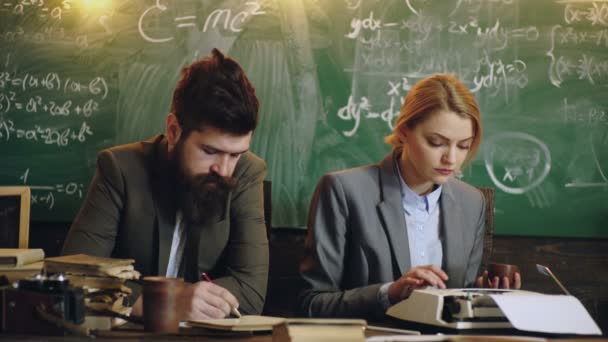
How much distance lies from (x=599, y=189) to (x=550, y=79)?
558mm

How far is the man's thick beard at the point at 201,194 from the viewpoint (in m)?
2.59

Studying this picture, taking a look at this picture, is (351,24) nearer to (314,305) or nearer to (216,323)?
(314,305)

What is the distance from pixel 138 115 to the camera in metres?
3.86

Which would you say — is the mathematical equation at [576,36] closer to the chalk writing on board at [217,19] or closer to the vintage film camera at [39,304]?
the chalk writing on board at [217,19]

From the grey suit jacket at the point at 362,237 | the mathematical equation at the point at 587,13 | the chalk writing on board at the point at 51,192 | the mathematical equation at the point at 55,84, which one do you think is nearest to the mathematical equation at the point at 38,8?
the mathematical equation at the point at 55,84

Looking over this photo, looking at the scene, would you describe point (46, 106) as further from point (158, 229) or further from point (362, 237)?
point (362, 237)

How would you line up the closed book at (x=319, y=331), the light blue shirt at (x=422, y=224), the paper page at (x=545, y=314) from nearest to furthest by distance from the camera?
1. the closed book at (x=319, y=331)
2. the paper page at (x=545, y=314)
3. the light blue shirt at (x=422, y=224)

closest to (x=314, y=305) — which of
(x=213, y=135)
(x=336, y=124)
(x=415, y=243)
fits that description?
(x=415, y=243)

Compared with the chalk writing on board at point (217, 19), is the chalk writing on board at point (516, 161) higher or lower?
lower

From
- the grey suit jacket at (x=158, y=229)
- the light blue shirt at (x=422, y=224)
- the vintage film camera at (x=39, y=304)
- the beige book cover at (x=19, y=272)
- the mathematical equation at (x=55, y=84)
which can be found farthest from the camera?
the mathematical equation at (x=55, y=84)

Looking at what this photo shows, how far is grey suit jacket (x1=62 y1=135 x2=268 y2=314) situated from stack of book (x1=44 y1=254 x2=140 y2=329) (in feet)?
1.73

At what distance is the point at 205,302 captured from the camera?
2.10 m

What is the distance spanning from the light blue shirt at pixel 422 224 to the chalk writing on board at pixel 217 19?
141 centimetres

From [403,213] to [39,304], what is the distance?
1303mm
